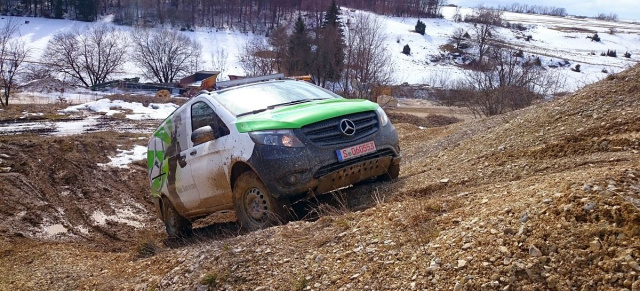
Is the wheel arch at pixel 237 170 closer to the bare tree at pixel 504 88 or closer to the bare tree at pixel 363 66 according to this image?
the bare tree at pixel 504 88

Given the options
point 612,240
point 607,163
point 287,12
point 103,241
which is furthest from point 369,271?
point 287,12

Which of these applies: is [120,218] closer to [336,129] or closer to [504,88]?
[336,129]

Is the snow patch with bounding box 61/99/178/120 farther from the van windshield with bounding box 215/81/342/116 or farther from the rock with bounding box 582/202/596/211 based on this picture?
the rock with bounding box 582/202/596/211

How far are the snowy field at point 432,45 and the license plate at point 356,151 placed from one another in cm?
5336

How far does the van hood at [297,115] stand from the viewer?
18.3 feet

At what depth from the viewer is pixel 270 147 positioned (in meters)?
5.42

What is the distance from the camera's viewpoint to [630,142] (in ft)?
19.4

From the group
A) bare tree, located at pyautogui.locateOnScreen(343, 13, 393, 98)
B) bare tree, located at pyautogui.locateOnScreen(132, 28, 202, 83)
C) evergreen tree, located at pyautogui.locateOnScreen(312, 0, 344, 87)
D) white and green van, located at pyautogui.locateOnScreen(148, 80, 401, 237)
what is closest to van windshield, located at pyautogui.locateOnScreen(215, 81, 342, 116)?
white and green van, located at pyautogui.locateOnScreen(148, 80, 401, 237)

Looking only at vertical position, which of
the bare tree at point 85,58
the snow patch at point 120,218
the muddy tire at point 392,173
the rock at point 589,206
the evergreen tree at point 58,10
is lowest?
the bare tree at point 85,58

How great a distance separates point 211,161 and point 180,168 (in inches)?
42.7

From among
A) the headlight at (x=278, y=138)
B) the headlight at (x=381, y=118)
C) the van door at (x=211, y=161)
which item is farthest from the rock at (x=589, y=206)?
the van door at (x=211, y=161)

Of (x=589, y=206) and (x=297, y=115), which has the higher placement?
(x=297, y=115)

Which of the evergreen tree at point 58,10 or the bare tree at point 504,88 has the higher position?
the evergreen tree at point 58,10

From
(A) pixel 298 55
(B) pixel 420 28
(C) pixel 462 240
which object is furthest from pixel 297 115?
(B) pixel 420 28
